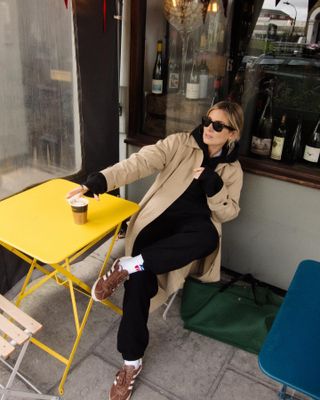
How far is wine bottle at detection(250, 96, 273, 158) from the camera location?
2.32 metres

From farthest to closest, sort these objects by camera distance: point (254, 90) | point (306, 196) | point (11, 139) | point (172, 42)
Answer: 1. point (172, 42)
2. point (254, 90)
3. point (306, 196)
4. point (11, 139)

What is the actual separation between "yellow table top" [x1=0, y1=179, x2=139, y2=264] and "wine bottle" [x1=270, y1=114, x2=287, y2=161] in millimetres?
991

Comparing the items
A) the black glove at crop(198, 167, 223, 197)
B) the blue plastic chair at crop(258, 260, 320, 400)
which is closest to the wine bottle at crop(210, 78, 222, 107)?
the black glove at crop(198, 167, 223, 197)

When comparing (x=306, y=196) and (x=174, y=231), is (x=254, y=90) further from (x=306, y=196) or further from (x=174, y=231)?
(x=174, y=231)

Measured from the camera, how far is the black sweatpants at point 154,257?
174 centimetres

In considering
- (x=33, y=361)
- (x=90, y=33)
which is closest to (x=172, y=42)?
(x=90, y=33)

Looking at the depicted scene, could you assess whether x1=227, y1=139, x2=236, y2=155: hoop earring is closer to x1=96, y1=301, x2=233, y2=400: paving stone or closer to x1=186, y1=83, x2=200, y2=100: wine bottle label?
x1=186, y1=83, x2=200, y2=100: wine bottle label

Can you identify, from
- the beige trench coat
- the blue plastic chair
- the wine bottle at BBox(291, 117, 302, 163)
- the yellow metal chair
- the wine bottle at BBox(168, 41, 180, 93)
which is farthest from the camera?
the wine bottle at BBox(168, 41, 180, 93)

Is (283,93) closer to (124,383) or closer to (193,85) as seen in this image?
(193,85)

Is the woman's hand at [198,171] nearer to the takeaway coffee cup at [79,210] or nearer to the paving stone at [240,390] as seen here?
the takeaway coffee cup at [79,210]

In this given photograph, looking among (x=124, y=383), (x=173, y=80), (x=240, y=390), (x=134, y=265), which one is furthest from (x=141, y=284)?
(x=173, y=80)

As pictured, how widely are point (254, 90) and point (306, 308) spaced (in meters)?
1.52

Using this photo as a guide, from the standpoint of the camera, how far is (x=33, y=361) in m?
1.89

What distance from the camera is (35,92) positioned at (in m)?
2.05
